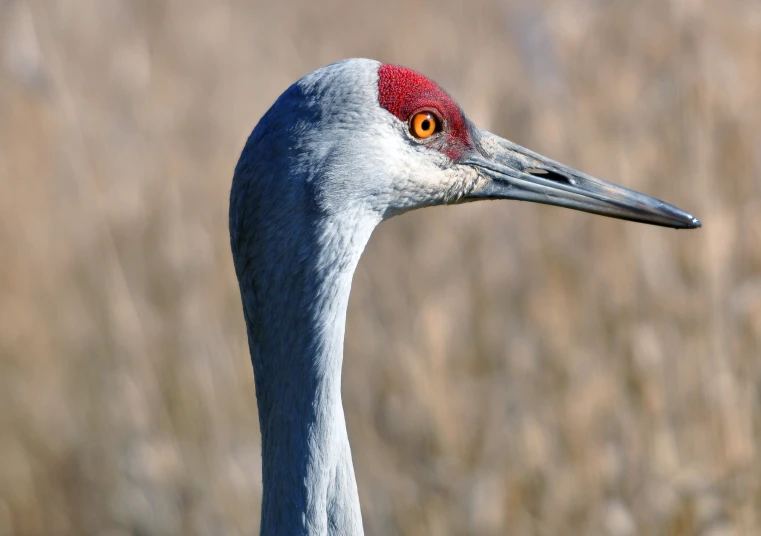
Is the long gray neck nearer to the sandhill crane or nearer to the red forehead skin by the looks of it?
the sandhill crane

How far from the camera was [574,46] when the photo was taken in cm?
352

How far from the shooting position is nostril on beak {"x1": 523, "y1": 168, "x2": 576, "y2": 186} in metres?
2.12

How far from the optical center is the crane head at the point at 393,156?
1744 millimetres

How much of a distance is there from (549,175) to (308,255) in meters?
0.69

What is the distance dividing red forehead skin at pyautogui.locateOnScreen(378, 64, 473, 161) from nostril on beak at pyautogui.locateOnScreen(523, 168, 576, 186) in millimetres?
173

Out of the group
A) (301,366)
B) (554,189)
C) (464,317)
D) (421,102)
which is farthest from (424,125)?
(464,317)

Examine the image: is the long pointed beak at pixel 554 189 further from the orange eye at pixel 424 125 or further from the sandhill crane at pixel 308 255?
the sandhill crane at pixel 308 255

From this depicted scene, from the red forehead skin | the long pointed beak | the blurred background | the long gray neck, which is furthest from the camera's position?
the blurred background

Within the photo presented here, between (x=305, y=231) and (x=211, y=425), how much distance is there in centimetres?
195

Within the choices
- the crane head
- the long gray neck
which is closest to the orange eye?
the crane head

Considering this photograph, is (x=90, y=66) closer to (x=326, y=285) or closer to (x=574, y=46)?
(x=574, y=46)

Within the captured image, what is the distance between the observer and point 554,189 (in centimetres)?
211

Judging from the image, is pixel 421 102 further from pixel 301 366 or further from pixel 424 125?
pixel 301 366

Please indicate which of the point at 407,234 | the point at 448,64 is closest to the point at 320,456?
the point at 407,234
